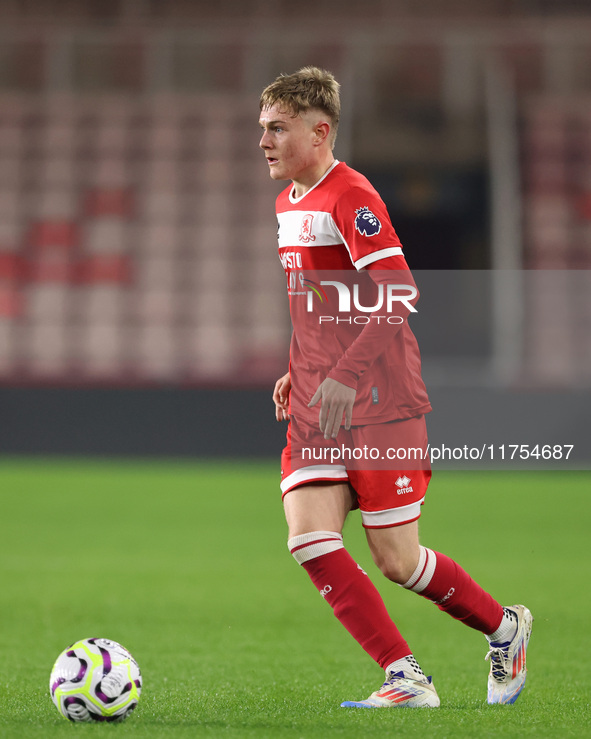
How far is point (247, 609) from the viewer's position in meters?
5.14

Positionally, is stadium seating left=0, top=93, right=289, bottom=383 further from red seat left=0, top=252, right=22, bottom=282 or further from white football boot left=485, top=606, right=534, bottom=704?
white football boot left=485, top=606, right=534, bottom=704

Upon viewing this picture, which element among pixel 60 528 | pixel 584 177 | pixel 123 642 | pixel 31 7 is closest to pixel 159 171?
pixel 31 7

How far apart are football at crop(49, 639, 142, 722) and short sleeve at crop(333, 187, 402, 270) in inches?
50.0

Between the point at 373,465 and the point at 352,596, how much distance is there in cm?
38

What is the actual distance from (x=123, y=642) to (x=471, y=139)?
11.6 metres

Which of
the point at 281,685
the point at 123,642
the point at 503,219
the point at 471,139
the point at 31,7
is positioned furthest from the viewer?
the point at 31,7

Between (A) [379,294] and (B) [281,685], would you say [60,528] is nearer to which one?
(B) [281,685]

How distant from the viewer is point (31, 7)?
51.5 ft

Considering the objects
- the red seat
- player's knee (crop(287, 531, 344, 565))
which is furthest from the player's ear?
the red seat

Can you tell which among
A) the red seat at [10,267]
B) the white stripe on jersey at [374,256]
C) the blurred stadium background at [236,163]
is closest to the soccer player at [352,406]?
the white stripe on jersey at [374,256]

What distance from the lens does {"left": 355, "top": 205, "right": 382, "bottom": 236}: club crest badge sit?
303 cm

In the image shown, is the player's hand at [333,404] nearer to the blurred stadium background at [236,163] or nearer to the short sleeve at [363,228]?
the short sleeve at [363,228]

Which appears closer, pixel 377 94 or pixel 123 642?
pixel 123 642

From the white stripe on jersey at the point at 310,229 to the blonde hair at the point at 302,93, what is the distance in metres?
0.30
